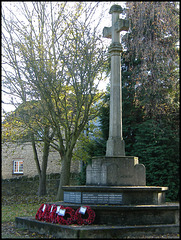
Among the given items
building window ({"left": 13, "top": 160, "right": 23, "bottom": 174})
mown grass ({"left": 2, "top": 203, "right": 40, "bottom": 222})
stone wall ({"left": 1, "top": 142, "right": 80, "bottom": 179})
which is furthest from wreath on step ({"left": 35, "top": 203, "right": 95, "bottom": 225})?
building window ({"left": 13, "top": 160, "right": 23, "bottom": 174})

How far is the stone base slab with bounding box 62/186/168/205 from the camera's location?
8.62 metres

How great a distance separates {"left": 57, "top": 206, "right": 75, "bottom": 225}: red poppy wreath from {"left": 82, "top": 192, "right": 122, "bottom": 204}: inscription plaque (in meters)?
0.62

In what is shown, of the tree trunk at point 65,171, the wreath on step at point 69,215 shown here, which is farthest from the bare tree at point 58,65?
the wreath on step at point 69,215

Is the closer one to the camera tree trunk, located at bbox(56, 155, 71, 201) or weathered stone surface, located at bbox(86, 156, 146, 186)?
weathered stone surface, located at bbox(86, 156, 146, 186)

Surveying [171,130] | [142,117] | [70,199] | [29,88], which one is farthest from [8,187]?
[70,199]

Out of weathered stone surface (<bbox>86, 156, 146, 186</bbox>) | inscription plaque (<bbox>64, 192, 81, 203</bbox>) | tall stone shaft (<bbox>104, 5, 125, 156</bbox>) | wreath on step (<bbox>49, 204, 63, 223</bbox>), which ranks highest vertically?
tall stone shaft (<bbox>104, 5, 125, 156</bbox>)

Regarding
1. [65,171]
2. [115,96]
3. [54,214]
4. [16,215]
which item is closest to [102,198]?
[54,214]

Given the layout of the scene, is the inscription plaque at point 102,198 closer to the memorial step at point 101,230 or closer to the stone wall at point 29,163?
the memorial step at point 101,230

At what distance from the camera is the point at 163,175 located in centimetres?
1563

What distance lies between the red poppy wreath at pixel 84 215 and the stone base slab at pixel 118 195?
1.96 feet

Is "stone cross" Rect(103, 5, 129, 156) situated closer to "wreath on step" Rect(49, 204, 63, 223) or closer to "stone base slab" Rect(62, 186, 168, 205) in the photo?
"stone base slab" Rect(62, 186, 168, 205)

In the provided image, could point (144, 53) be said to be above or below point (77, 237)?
above

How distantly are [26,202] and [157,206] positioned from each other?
11492mm

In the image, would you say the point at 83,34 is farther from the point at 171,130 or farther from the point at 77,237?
the point at 77,237
